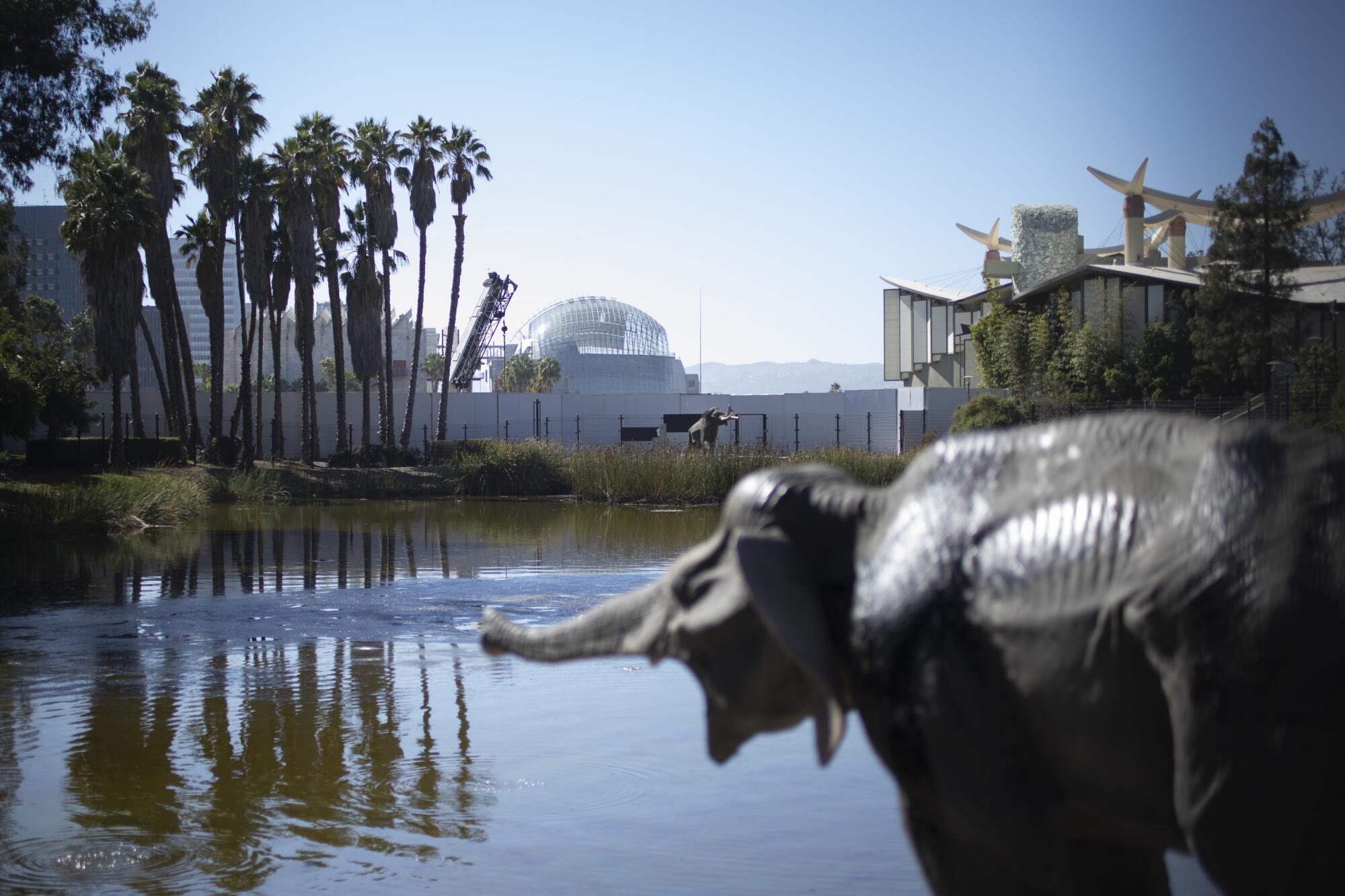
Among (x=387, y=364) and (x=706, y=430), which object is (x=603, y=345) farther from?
(x=706, y=430)

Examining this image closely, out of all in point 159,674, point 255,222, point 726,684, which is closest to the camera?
point 726,684

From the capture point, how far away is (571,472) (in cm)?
3108

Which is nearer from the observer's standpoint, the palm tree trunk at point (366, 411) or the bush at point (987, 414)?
the bush at point (987, 414)

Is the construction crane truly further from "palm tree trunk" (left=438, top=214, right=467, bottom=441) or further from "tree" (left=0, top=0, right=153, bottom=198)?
"tree" (left=0, top=0, right=153, bottom=198)

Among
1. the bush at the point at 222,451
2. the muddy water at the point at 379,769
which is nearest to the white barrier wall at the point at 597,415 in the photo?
the bush at the point at 222,451

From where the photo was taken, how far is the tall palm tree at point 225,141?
128ft

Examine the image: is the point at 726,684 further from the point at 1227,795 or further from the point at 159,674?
the point at 159,674

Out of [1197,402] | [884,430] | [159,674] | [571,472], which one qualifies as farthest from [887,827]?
[884,430]

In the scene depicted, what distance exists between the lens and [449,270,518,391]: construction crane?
205 ft

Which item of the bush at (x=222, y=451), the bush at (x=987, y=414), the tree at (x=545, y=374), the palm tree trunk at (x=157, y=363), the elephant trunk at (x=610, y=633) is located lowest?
the elephant trunk at (x=610, y=633)

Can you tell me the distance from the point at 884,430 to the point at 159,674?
131 ft

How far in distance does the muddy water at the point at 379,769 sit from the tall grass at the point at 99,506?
7097 millimetres

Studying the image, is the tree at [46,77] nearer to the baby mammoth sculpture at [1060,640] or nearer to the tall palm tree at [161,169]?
the tall palm tree at [161,169]

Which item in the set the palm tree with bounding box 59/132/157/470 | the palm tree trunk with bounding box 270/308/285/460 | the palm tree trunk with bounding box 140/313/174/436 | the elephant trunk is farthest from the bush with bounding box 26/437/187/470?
the elephant trunk
